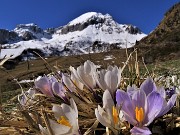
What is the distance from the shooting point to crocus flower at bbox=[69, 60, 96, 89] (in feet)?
4.93

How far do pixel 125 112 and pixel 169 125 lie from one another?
0.18 m

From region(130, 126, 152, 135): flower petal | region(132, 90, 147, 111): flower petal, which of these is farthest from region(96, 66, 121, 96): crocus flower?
region(130, 126, 152, 135): flower petal

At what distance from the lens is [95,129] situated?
4.08 ft

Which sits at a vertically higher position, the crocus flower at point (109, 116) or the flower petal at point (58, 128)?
the crocus flower at point (109, 116)

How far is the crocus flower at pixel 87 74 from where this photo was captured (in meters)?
1.50

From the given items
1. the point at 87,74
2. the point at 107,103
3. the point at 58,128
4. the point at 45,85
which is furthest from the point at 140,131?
the point at 45,85

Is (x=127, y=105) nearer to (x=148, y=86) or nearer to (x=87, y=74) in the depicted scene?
(x=148, y=86)

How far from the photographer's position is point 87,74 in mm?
1514

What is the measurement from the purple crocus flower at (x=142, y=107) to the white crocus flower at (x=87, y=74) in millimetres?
304

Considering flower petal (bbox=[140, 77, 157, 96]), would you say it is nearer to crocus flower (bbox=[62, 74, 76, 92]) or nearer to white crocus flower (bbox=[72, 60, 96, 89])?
white crocus flower (bbox=[72, 60, 96, 89])

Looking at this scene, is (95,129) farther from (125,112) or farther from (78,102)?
(78,102)

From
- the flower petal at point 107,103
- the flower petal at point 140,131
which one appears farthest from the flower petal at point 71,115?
the flower petal at point 140,131

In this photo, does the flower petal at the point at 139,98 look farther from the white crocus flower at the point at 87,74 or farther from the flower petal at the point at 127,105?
the white crocus flower at the point at 87,74

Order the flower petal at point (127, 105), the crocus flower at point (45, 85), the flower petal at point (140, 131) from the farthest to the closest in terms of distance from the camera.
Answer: the crocus flower at point (45, 85) → the flower petal at point (127, 105) → the flower petal at point (140, 131)
